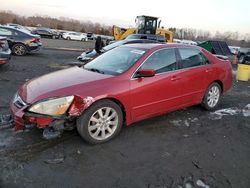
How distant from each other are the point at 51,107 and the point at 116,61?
1.70 metres

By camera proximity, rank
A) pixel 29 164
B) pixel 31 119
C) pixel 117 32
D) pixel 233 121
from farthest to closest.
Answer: pixel 117 32
pixel 233 121
pixel 31 119
pixel 29 164

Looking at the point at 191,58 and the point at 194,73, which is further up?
the point at 191,58


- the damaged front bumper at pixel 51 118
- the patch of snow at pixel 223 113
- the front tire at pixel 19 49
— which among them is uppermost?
the damaged front bumper at pixel 51 118

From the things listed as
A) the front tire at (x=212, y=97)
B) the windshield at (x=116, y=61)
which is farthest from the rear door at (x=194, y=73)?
the windshield at (x=116, y=61)

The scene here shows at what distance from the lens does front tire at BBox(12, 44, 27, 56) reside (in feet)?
49.4

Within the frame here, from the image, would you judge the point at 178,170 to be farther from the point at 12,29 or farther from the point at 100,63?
the point at 12,29

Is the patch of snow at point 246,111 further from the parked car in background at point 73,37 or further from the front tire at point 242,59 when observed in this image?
the parked car in background at point 73,37

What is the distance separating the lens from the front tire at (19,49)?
15.1 metres

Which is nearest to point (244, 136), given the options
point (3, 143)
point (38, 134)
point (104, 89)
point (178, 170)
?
point (178, 170)

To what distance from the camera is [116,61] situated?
532cm

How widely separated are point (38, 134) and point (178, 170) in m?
2.31

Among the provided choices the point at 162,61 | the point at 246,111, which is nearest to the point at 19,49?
the point at 162,61

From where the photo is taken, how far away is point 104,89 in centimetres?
438

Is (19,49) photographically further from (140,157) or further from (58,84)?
(140,157)
